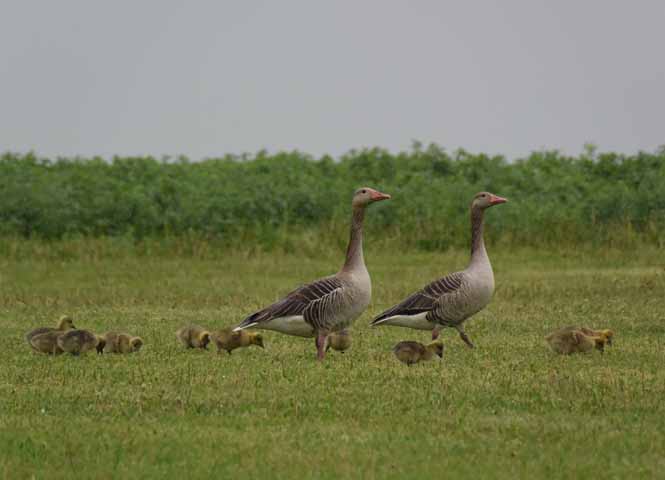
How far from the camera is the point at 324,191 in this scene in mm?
31234

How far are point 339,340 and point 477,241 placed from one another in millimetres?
2045

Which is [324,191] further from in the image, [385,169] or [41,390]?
[41,390]

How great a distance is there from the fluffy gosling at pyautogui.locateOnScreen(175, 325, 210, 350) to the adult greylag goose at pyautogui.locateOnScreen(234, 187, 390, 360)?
2.85 ft

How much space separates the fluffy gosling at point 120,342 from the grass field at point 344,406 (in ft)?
0.45

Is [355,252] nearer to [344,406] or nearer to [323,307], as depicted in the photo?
[323,307]

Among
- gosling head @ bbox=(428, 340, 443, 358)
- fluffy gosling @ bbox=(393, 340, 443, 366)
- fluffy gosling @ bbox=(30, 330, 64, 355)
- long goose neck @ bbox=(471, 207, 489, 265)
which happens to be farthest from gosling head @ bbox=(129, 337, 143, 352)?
long goose neck @ bbox=(471, 207, 489, 265)

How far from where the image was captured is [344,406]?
379 inches

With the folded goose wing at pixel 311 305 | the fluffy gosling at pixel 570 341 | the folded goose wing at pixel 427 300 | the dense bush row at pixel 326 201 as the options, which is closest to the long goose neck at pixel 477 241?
the folded goose wing at pixel 427 300

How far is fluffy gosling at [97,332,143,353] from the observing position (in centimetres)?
1278

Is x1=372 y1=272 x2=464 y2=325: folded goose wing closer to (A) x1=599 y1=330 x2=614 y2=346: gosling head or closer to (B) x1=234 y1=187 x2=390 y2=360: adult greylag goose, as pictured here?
(B) x1=234 y1=187 x2=390 y2=360: adult greylag goose

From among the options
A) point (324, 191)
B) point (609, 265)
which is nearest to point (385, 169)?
point (324, 191)

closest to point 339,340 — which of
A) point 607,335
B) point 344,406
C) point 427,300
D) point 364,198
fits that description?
point 427,300

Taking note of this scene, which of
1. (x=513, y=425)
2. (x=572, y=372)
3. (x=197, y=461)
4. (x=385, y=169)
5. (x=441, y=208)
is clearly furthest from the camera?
(x=385, y=169)

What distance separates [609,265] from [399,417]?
53.1 feet
